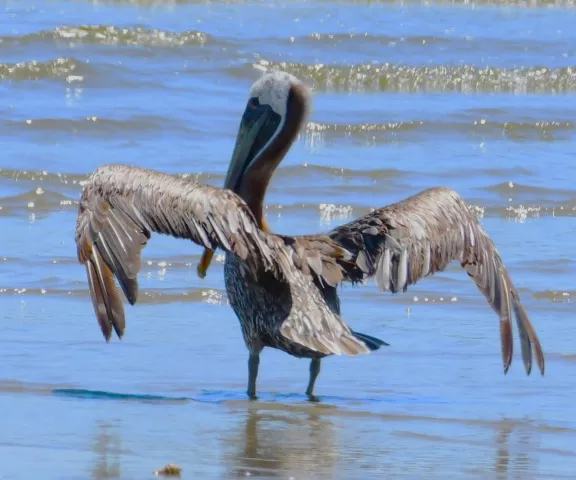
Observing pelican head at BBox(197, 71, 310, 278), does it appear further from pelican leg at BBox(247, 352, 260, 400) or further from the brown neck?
pelican leg at BBox(247, 352, 260, 400)

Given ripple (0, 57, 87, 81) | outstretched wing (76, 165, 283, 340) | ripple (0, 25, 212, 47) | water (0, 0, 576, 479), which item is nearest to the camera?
water (0, 0, 576, 479)

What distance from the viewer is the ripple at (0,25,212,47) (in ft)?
54.4

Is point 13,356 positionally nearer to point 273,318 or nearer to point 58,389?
point 58,389

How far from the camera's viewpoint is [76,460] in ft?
15.1

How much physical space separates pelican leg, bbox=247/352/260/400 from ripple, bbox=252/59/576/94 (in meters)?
10.3

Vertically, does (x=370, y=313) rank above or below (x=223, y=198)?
below

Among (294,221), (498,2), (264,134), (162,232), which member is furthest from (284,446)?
(498,2)

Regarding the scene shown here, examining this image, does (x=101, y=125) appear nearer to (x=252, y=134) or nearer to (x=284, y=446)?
(x=252, y=134)

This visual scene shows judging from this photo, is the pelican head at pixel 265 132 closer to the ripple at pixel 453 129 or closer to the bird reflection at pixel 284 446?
the bird reflection at pixel 284 446

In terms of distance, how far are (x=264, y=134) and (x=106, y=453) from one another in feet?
8.33

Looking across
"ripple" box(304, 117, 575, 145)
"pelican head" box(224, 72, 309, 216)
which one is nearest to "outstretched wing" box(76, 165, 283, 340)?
"pelican head" box(224, 72, 309, 216)

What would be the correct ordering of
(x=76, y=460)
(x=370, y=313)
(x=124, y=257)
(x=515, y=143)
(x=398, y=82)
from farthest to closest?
(x=398, y=82)
(x=515, y=143)
(x=370, y=313)
(x=124, y=257)
(x=76, y=460)

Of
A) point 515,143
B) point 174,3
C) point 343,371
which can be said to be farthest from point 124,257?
point 174,3

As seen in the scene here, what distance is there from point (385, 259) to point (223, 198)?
2.50ft
